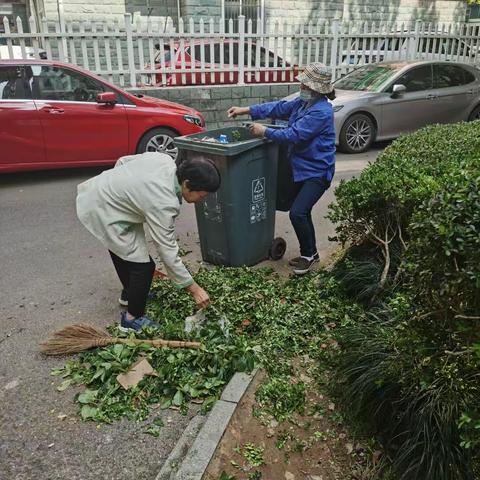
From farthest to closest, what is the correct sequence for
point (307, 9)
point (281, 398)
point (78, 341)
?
point (307, 9) → point (78, 341) → point (281, 398)

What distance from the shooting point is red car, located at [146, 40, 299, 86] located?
10.5 m

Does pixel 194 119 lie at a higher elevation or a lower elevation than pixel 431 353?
lower

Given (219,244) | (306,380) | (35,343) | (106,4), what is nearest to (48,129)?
(219,244)

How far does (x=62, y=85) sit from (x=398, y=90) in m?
5.83

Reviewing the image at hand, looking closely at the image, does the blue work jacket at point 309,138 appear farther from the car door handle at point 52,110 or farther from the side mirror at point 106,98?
the car door handle at point 52,110

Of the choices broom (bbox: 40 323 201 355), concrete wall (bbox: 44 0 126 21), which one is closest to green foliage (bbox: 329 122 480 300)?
broom (bbox: 40 323 201 355)

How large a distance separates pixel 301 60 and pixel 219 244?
832 cm

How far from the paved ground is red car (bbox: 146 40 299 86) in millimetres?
4095

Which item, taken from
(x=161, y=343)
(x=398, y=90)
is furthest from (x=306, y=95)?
(x=398, y=90)

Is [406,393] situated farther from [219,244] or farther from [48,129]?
[48,129]

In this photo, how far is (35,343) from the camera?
11.8 feet

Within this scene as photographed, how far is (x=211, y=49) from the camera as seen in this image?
10.6 meters

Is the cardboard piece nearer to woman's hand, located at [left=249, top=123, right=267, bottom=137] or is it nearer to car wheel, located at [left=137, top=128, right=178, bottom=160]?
woman's hand, located at [left=249, top=123, right=267, bottom=137]

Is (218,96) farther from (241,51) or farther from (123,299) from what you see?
(123,299)
